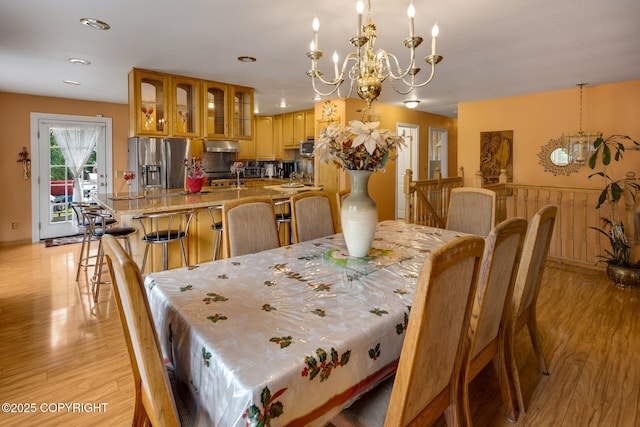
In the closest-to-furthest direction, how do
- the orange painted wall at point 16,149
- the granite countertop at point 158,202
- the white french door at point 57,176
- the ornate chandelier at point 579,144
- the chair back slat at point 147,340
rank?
the chair back slat at point 147,340, the granite countertop at point 158,202, the ornate chandelier at point 579,144, the orange painted wall at point 16,149, the white french door at point 57,176

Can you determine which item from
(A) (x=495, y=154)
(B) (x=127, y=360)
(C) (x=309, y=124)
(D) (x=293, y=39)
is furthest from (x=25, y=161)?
(A) (x=495, y=154)

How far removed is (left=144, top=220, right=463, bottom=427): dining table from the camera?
3.04 feet

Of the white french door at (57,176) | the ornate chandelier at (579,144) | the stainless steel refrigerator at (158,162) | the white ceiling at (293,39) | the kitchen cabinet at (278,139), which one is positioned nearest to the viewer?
the white ceiling at (293,39)

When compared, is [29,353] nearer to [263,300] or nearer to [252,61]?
[263,300]

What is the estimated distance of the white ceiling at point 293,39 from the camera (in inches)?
93.4

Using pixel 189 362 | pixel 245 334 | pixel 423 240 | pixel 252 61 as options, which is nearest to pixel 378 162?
pixel 423 240

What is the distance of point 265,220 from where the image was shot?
2.35m

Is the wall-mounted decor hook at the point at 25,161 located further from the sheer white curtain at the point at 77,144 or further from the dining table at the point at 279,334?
the dining table at the point at 279,334

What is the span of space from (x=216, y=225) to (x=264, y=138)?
4.22m

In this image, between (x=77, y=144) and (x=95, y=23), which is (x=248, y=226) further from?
(x=77, y=144)

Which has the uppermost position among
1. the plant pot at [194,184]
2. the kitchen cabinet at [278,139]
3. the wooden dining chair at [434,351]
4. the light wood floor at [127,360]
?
the kitchen cabinet at [278,139]

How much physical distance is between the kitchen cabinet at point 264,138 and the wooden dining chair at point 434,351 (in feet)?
21.6

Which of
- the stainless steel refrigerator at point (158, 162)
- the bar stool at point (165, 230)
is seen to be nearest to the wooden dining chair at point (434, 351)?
the bar stool at point (165, 230)

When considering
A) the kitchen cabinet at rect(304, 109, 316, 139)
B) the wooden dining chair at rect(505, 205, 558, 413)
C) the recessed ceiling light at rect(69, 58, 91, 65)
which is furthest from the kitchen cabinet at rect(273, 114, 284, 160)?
the wooden dining chair at rect(505, 205, 558, 413)
